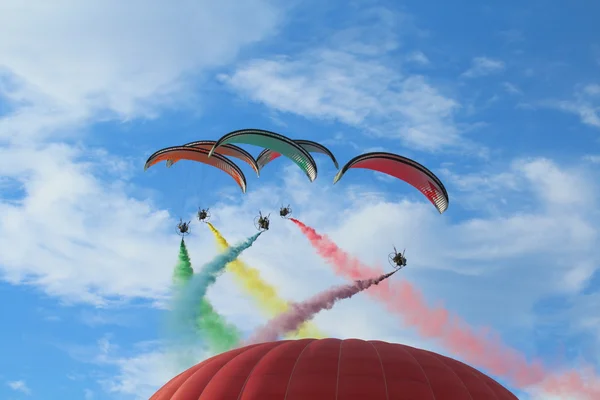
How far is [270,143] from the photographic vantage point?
142 ft

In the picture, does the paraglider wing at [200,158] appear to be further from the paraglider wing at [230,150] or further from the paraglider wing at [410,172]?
the paraglider wing at [410,172]

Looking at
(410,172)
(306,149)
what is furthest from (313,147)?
(410,172)

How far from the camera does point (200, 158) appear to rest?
161 feet

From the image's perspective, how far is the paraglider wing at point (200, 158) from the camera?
156 feet

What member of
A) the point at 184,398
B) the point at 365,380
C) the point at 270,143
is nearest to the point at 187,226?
the point at 270,143

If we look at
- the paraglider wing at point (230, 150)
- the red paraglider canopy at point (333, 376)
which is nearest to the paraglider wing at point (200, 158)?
the paraglider wing at point (230, 150)

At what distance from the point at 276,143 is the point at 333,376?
14.8 meters

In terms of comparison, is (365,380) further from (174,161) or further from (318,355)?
(174,161)

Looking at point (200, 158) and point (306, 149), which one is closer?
point (306, 149)

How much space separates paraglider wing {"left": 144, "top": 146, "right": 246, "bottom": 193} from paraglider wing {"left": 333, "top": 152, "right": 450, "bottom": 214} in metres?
9.25

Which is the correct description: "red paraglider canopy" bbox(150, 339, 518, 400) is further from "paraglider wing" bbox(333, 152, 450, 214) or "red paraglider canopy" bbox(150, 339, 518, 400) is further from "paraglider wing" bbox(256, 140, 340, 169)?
"paraglider wing" bbox(256, 140, 340, 169)

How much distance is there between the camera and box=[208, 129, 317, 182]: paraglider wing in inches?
1678

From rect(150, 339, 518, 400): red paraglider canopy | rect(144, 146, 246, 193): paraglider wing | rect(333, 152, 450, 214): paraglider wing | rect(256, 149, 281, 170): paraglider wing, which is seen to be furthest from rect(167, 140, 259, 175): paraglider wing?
rect(150, 339, 518, 400): red paraglider canopy

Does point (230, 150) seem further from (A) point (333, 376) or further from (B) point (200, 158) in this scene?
(A) point (333, 376)
